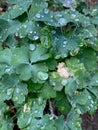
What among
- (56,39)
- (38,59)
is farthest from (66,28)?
(38,59)

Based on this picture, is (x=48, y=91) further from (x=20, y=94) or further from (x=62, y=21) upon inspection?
(x=62, y=21)

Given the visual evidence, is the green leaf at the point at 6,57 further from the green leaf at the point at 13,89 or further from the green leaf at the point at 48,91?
the green leaf at the point at 48,91

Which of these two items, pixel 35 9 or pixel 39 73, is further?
pixel 35 9

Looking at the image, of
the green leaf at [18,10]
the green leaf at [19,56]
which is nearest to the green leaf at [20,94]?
the green leaf at [19,56]

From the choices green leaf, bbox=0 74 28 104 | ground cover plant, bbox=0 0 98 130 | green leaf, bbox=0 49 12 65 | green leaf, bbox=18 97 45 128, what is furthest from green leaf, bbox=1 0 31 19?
green leaf, bbox=18 97 45 128

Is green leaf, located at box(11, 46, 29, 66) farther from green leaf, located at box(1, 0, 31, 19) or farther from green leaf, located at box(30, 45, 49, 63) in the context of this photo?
green leaf, located at box(1, 0, 31, 19)

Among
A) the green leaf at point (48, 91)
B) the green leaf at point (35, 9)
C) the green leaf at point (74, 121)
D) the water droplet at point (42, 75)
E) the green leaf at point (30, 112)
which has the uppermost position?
the green leaf at point (35, 9)

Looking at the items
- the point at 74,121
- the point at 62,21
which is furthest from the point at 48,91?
the point at 62,21

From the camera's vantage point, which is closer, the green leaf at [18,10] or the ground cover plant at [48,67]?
the ground cover plant at [48,67]

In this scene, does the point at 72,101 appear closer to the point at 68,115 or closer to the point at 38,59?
the point at 68,115
